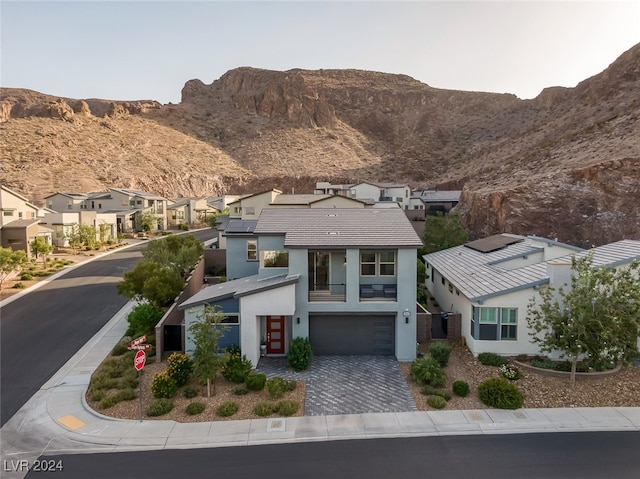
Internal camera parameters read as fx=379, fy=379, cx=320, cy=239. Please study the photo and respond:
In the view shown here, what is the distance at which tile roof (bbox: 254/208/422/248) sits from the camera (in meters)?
16.8

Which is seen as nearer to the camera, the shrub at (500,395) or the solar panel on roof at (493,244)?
the shrub at (500,395)

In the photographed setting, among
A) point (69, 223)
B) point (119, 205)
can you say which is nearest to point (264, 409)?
point (69, 223)

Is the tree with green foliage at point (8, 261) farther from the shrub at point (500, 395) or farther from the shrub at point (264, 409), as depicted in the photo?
the shrub at point (500, 395)

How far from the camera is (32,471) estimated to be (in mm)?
10203

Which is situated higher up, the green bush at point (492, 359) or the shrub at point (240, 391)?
the green bush at point (492, 359)

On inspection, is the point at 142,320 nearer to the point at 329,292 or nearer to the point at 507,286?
the point at 329,292

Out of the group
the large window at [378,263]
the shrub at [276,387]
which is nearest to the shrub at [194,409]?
the shrub at [276,387]

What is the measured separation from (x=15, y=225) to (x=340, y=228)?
35.0 metres

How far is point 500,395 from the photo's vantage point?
13.0 meters

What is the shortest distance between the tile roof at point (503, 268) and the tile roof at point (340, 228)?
13.0 feet

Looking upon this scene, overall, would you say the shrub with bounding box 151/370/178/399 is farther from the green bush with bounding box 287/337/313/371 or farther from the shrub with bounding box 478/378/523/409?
the shrub with bounding box 478/378/523/409

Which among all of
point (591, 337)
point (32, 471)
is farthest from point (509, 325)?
point (32, 471)

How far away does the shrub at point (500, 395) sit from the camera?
42.3ft

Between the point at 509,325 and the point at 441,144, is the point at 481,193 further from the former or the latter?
the point at 441,144
